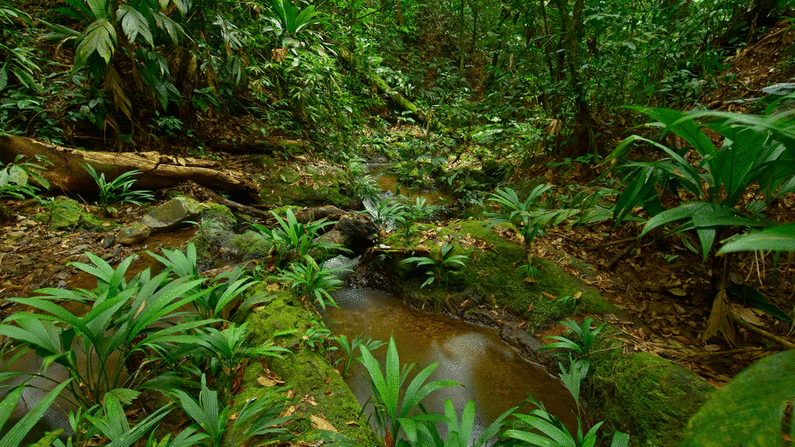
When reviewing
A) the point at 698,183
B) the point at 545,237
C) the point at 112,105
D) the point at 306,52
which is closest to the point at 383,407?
the point at 698,183

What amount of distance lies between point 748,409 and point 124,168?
5245 mm

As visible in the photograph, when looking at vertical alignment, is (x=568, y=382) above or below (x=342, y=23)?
below

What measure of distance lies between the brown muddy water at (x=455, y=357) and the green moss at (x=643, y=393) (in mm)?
256

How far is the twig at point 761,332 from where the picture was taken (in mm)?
1625

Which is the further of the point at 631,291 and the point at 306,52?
the point at 306,52

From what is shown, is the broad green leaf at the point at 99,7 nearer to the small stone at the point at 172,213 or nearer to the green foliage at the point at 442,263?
the small stone at the point at 172,213

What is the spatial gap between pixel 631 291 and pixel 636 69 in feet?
10.5

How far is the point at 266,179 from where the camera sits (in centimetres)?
504

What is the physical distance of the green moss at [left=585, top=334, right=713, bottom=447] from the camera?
1.70 meters

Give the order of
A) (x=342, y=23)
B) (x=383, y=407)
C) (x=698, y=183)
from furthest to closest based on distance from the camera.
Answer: (x=342, y=23) → (x=698, y=183) → (x=383, y=407)

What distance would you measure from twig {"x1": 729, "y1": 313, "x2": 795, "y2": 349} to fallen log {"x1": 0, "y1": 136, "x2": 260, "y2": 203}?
16.5 ft

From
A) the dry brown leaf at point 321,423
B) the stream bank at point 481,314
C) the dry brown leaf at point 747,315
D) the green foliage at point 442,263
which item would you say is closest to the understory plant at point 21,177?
the stream bank at point 481,314

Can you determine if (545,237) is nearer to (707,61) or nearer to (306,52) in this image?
(707,61)

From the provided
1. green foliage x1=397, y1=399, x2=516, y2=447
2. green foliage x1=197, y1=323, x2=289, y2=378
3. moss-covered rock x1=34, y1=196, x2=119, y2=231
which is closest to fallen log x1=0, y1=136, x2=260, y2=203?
moss-covered rock x1=34, y1=196, x2=119, y2=231
